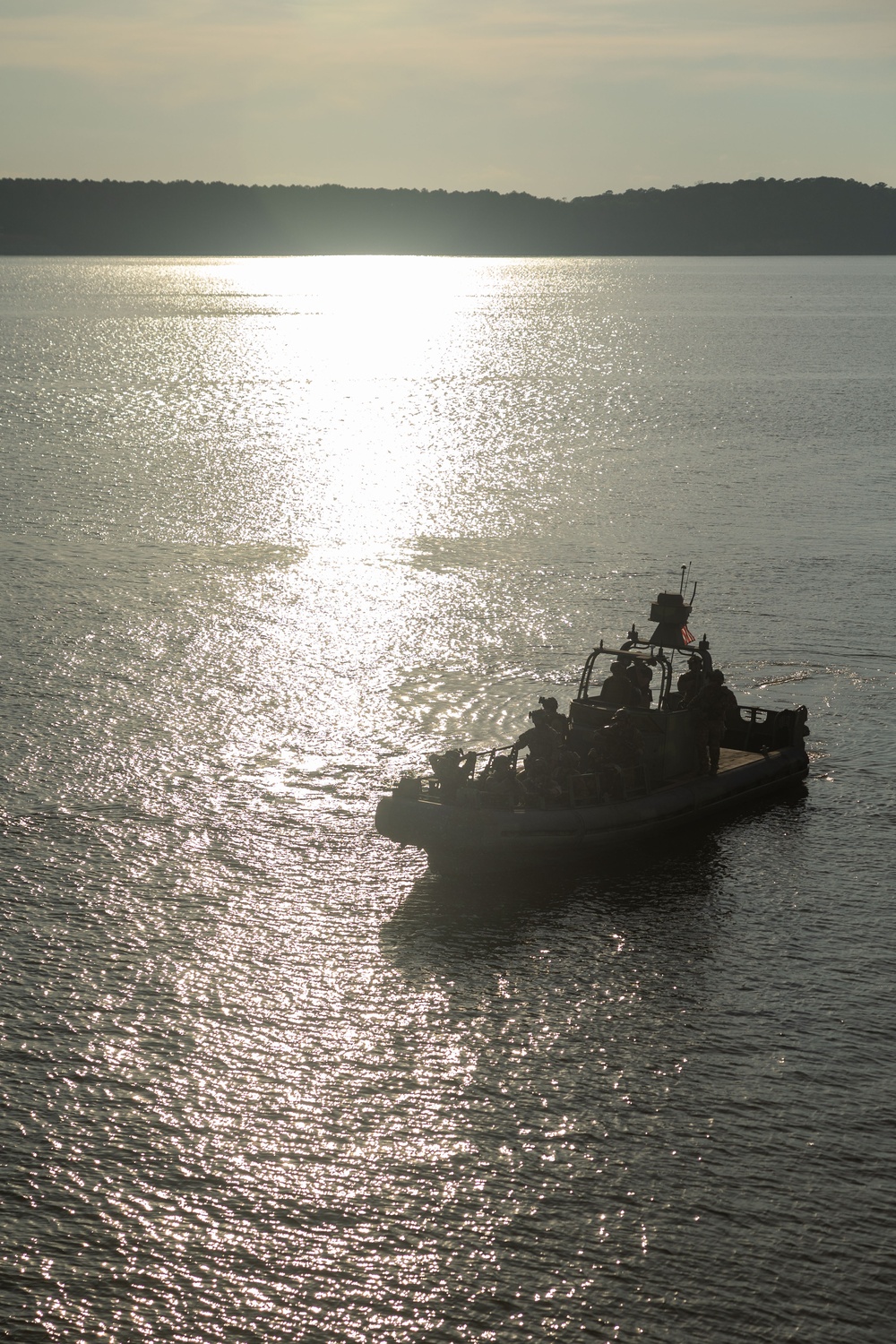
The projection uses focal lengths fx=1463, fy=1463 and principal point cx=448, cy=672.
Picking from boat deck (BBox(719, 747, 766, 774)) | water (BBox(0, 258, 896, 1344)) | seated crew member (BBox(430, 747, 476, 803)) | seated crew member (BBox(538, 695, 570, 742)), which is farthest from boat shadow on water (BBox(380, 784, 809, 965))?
seated crew member (BBox(538, 695, 570, 742))

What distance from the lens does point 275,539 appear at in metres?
55.1

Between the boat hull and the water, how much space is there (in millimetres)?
576

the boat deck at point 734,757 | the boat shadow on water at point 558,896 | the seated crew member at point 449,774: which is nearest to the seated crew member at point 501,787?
the seated crew member at point 449,774

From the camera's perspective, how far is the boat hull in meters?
24.4

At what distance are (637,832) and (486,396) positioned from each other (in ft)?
290

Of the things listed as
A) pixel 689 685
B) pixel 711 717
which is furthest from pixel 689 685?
pixel 711 717

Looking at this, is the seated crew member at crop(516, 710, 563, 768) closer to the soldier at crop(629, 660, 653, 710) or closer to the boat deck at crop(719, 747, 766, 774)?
the soldier at crop(629, 660, 653, 710)

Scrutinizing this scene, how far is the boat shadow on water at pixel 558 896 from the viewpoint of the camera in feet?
76.4

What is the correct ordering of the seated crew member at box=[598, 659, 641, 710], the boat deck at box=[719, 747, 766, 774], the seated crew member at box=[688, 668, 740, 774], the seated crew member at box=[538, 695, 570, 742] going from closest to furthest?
1. the seated crew member at box=[538, 695, 570, 742]
2. the seated crew member at box=[598, 659, 641, 710]
3. the seated crew member at box=[688, 668, 740, 774]
4. the boat deck at box=[719, 747, 766, 774]

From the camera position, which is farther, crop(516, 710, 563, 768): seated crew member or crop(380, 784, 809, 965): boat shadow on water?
crop(516, 710, 563, 768): seated crew member

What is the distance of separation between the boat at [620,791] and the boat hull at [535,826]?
2cm

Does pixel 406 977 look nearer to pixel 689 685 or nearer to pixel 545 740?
pixel 545 740

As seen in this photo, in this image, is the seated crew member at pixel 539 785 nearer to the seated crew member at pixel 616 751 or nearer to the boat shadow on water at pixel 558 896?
the seated crew member at pixel 616 751

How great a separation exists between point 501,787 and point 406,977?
182 inches
